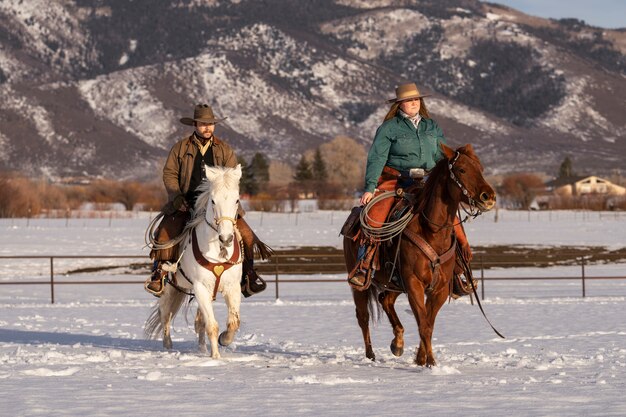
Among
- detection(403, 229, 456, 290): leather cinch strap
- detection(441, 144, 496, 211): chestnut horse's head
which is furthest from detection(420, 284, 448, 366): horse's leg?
detection(441, 144, 496, 211): chestnut horse's head

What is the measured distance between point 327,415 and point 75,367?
14.1 ft

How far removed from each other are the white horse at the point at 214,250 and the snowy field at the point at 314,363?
1.85 ft

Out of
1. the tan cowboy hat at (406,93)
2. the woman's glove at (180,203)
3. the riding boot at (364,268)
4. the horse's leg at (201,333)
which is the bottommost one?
the horse's leg at (201,333)

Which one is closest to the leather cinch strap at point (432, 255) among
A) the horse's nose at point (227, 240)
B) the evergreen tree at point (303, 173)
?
the horse's nose at point (227, 240)

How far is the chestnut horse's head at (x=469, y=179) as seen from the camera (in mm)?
11406

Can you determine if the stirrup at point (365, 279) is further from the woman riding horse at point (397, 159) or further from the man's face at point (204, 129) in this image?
the man's face at point (204, 129)

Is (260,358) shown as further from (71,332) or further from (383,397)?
(71,332)

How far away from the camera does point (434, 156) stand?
42.9 ft

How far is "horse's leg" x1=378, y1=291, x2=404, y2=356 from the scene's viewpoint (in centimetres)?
1288

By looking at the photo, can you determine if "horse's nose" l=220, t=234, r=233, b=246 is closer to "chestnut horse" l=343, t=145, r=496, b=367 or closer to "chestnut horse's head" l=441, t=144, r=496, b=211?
"chestnut horse" l=343, t=145, r=496, b=367

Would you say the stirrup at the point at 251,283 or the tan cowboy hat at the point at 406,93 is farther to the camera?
the stirrup at the point at 251,283

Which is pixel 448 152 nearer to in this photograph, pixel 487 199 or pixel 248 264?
pixel 487 199

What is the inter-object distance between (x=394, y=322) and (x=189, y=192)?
291cm

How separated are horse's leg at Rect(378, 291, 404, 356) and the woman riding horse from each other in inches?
26.7
